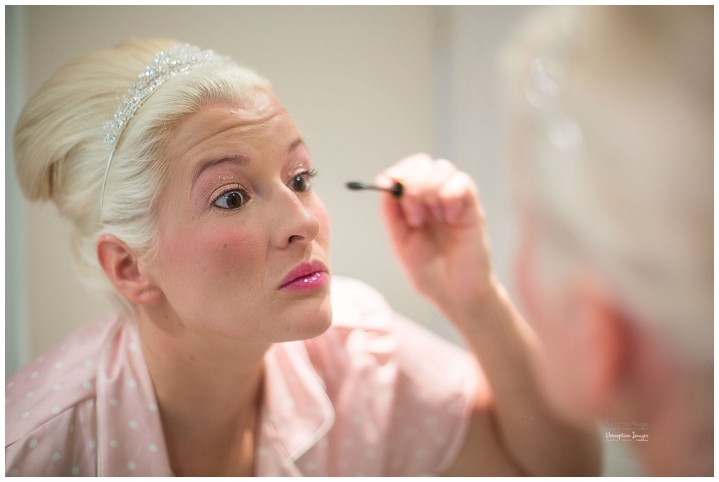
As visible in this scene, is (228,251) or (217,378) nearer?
(228,251)

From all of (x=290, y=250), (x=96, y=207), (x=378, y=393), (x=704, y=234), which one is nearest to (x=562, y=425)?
(x=378, y=393)

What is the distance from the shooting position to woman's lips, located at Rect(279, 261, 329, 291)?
823 mm

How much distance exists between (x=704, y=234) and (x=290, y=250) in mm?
507

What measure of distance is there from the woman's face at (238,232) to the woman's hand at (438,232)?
208 millimetres

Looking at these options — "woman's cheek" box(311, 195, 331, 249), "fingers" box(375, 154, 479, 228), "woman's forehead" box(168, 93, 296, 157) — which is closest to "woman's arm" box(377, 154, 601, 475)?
"fingers" box(375, 154, 479, 228)

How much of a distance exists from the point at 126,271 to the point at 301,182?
28cm

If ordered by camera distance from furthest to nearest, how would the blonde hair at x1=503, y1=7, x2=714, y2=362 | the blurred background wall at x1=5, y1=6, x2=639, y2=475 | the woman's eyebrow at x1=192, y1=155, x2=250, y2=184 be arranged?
the blurred background wall at x1=5, y1=6, x2=639, y2=475
the woman's eyebrow at x1=192, y1=155, x2=250, y2=184
the blonde hair at x1=503, y1=7, x2=714, y2=362

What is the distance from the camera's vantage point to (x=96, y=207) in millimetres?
854

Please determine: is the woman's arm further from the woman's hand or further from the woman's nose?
the woman's nose

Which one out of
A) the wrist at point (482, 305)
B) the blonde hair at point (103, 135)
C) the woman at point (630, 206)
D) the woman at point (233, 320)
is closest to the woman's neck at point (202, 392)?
the woman at point (233, 320)

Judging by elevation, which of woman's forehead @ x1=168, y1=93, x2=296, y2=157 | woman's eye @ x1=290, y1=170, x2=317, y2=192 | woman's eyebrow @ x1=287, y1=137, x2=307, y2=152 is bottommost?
woman's eye @ x1=290, y1=170, x2=317, y2=192

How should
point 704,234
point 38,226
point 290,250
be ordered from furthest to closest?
point 38,226 < point 290,250 < point 704,234

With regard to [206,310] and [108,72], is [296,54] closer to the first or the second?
[108,72]

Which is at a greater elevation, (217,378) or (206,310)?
(206,310)
